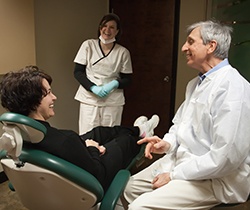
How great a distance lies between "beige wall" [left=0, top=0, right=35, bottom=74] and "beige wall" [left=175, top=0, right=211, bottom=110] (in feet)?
5.23

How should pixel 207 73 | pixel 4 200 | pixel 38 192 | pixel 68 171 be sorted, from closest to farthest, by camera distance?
pixel 68 171 < pixel 38 192 < pixel 207 73 < pixel 4 200

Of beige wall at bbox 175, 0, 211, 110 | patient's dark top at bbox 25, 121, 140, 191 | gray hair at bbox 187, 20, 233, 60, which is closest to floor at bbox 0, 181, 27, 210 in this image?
patient's dark top at bbox 25, 121, 140, 191

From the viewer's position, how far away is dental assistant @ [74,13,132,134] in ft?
7.98

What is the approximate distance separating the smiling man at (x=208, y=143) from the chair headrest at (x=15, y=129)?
538 mm

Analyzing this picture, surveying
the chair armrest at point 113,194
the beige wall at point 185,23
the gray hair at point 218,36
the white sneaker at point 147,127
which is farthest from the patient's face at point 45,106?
the beige wall at point 185,23

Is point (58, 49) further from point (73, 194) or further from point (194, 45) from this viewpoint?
point (73, 194)

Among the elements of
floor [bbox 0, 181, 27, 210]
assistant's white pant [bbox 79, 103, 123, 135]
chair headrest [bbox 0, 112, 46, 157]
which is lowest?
floor [bbox 0, 181, 27, 210]

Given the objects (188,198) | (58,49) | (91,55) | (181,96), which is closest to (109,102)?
(91,55)

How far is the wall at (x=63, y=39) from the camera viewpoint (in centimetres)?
275

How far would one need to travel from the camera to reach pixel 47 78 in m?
1.23

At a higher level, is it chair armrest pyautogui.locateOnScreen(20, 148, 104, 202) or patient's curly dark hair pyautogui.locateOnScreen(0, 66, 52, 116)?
patient's curly dark hair pyautogui.locateOnScreen(0, 66, 52, 116)

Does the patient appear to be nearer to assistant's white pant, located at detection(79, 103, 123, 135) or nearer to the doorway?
assistant's white pant, located at detection(79, 103, 123, 135)

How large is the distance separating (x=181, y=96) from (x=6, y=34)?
1.94 metres

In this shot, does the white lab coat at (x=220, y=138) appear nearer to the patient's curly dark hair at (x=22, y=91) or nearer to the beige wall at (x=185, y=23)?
the patient's curly dark hair at (x=22, y=91)
